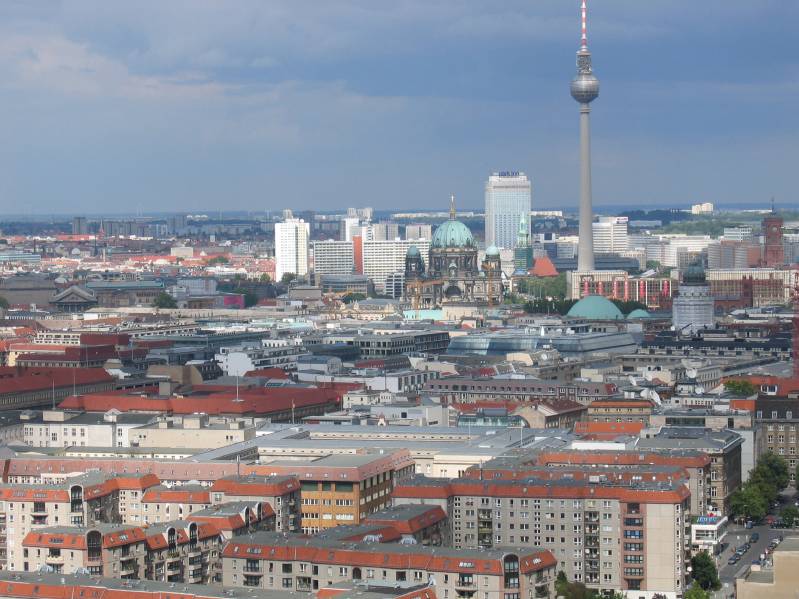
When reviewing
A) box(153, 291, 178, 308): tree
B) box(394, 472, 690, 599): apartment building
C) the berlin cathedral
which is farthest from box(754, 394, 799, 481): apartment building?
box(153, 291, 178, 308): tree

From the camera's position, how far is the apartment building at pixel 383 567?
174 feet

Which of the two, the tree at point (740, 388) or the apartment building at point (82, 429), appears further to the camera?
the tree at point (740, 388)

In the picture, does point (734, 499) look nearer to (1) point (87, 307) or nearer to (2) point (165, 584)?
(2) point (165, 584)

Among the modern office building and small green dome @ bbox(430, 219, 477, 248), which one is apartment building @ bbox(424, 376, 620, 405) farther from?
small green dome @ bbox(430, 219, 477, 248)

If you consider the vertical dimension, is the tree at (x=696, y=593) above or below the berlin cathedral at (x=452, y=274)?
below

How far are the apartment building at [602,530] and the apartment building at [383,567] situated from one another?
4557mm

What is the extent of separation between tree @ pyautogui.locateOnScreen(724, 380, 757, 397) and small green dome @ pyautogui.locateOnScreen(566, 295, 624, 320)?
50043 mm

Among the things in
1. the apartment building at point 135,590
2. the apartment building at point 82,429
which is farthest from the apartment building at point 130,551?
the apartment building at point 82,429

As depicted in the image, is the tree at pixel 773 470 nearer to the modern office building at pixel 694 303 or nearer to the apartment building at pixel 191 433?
the apartment building at pixel 191 433

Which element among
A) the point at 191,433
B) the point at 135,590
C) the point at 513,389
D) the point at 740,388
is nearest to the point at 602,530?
the point at 135,590

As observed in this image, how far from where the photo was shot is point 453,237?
177250 millimetres

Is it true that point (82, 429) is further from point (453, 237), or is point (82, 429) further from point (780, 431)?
point (453, 237)

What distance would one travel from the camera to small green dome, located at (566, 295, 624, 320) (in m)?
146

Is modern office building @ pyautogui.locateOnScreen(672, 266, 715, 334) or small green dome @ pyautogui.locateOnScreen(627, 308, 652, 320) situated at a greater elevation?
modern office building @ pyautogui.locateOnScreen(672, 266, 715, 334)
